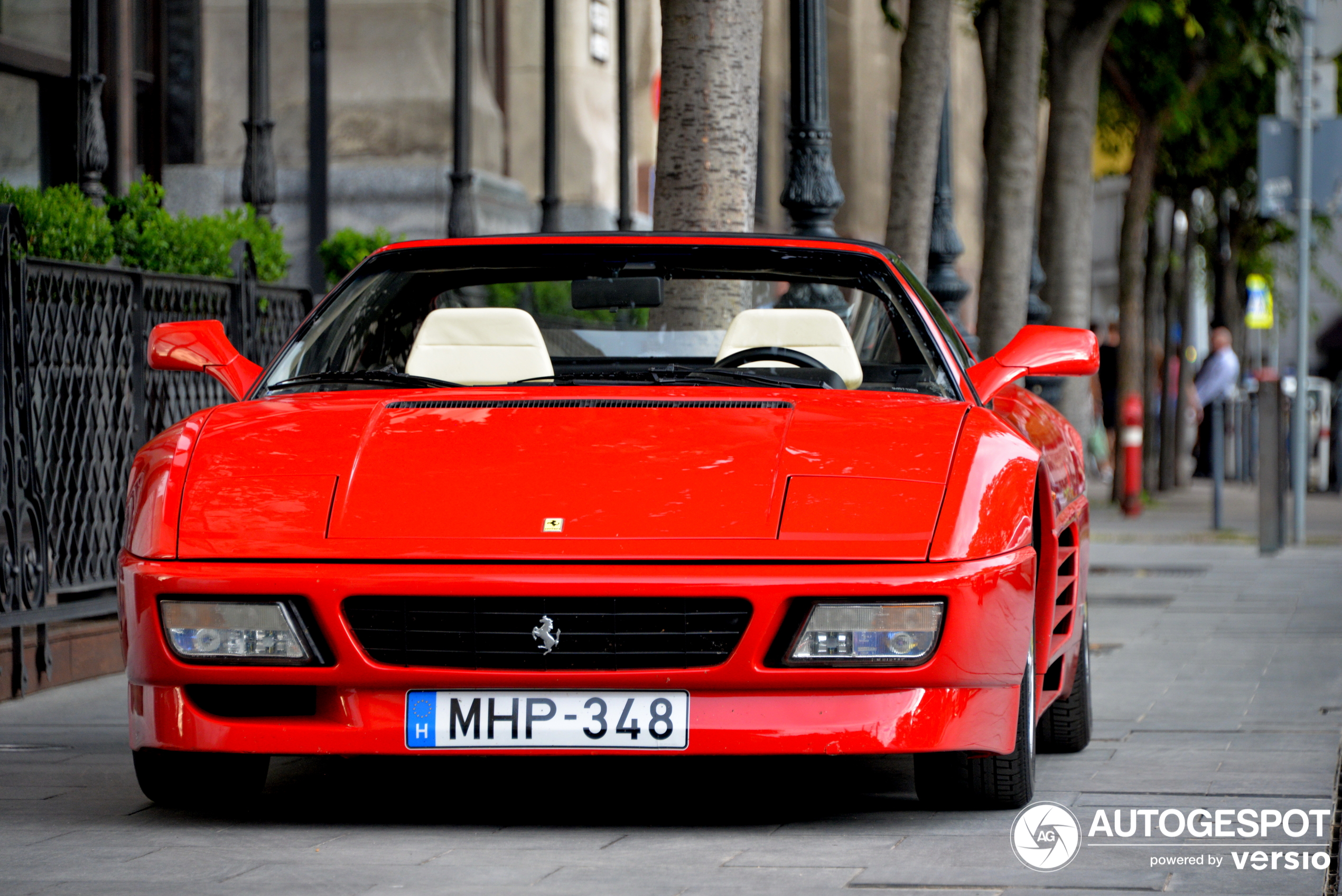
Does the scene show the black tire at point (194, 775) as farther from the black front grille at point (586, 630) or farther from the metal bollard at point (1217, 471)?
the metal bollard at point (1217, 471)

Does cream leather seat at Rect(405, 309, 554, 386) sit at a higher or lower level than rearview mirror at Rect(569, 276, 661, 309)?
lower

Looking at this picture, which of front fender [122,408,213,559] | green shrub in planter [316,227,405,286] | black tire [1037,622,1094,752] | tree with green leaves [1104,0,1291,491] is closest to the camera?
front fender [122,408,213,559]

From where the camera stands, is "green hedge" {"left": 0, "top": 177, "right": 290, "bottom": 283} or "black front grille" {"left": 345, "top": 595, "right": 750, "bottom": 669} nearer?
"black front grille" {"left": 345, "top": 595, "right": 750, "bottom": 669}

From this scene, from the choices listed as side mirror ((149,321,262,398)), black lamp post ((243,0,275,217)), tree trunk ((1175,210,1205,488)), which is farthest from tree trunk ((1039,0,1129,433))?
side mirror ((149,321,262,398))

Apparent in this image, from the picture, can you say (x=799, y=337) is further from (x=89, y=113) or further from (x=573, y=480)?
(x=89, y=113)

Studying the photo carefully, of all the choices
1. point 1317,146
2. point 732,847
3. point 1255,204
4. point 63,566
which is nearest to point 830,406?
point 732,847

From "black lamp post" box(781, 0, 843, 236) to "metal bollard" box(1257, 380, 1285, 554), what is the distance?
608 cm

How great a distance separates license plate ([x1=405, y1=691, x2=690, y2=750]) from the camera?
4.48 m

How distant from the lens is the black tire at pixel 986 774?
16.0 feet

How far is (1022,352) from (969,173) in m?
30.1

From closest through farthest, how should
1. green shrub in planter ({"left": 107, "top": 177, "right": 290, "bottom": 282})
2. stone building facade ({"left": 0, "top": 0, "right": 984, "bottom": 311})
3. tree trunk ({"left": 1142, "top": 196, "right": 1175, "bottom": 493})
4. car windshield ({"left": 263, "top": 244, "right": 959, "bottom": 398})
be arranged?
car windshield ({"left": 263, "top": 244, "right": 959, "bottom": 398}) → green shrub in planter ({"left": 107, "top": 177, "right": 290, "bottom": 282}) → stone building facade ({"left": 0, "top": 0, "right": 984, "bottom": 311}) → tree trunk ({"left": 1142, "top": 196, "right": 1175, "bottom": 493})

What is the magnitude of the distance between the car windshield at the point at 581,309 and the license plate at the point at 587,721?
1.12 meters

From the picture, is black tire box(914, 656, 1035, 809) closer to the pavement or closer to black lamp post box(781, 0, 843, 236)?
the pavement

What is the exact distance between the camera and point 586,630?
4.46 m
